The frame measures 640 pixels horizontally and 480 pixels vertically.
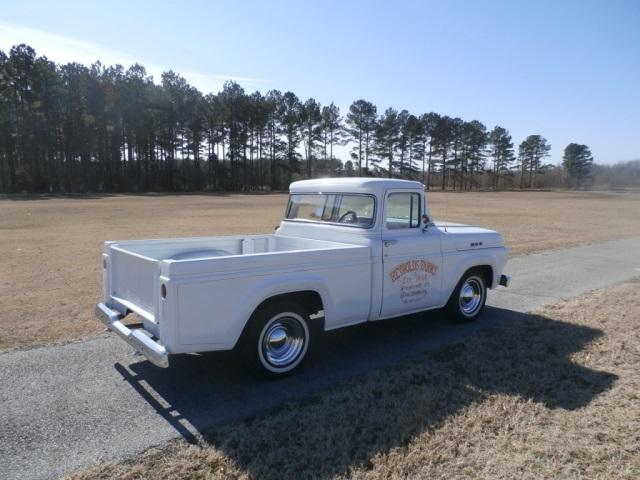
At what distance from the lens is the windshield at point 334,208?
5301 millimetres

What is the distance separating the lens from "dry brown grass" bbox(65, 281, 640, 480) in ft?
9.93

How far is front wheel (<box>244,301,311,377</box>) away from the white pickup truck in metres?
0.01

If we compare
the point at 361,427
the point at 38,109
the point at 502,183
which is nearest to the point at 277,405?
the point at 361,427

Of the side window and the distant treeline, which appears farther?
the distant treeline

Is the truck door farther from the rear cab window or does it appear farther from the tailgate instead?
the tailgate

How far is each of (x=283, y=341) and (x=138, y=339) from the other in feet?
4.42

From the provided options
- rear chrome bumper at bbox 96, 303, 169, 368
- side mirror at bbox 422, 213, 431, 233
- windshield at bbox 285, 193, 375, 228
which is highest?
windshield at bbox 285, 193, 375, 228

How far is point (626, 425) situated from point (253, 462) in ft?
9.65

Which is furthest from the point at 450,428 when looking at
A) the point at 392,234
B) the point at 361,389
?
the point at 392,234

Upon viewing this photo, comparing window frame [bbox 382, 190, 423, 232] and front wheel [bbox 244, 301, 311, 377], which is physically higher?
window frame [bbox 382, 190, 423, 232]

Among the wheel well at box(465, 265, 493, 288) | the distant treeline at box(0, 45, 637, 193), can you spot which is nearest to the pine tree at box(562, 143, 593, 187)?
the distant treeline at box(0, 45, 637, 193)

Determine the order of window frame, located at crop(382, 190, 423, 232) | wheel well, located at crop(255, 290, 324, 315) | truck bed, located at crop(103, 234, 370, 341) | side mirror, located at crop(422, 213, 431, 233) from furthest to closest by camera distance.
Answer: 1. side mirror, located at crop(422, 213, 431, 233)
2. window frame, located at crop(382, 190, 423, 232)
3. wheel well, located at crop(255, 290, 324, 315)
4. truck bed, located at crop(103, 234, 370, 341)

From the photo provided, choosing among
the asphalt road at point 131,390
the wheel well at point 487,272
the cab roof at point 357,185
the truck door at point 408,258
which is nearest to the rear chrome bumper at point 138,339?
the asphalt road at point 131,390

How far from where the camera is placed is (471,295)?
21.1ft
